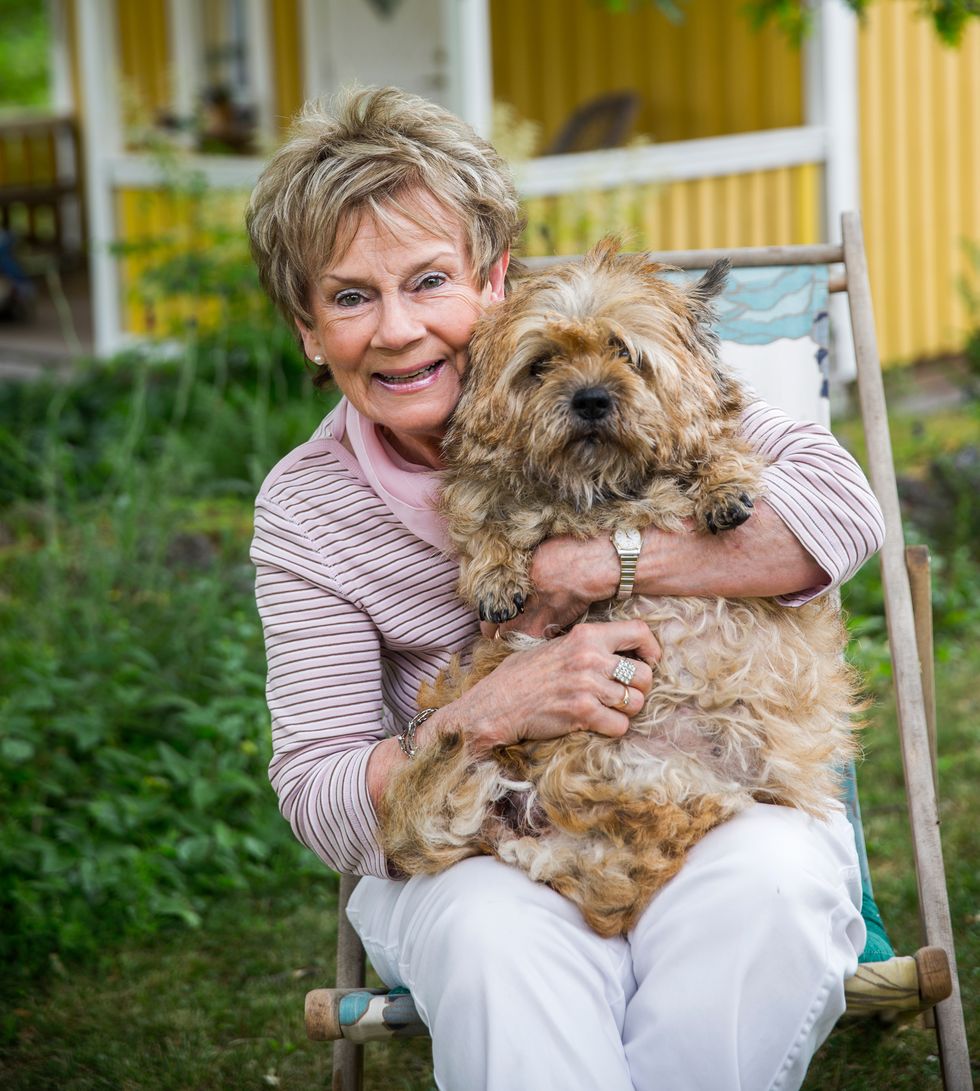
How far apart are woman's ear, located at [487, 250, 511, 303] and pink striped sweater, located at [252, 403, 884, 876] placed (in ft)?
1.32

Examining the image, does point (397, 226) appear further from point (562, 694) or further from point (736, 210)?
point (736, 210)

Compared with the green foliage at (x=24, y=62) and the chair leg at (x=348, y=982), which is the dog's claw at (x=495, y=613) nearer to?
the chair leg at (x=348, y=982)

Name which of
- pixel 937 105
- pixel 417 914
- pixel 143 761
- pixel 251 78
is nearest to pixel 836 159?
pixel 937 105

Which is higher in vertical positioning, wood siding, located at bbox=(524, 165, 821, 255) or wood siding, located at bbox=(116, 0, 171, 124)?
wood siding, located at bbox=(116, 0, 171, 124)

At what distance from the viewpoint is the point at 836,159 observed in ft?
25.5

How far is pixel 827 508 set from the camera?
2230 millimetres

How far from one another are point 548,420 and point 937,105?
24.3 ft

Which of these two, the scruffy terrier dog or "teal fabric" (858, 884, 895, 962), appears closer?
the scruffy terrier dog

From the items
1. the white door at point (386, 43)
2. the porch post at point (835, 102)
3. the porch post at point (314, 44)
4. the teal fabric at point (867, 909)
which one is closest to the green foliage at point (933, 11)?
the teal fabric at point (867, 909)

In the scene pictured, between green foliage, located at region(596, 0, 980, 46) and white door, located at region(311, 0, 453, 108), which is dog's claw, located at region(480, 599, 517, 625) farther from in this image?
white door, located at region(311, 0, 453, 108)

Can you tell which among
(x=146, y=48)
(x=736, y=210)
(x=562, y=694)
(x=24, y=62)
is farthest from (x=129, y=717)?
(x=24, y=62)

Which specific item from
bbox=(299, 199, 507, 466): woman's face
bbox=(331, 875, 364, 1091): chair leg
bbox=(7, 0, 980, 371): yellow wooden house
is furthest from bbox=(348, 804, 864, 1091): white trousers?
bbox=(7, 0, 980, 371): yellow wooden house

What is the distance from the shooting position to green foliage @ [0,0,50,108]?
25719 millimetres

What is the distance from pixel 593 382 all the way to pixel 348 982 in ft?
4.19
